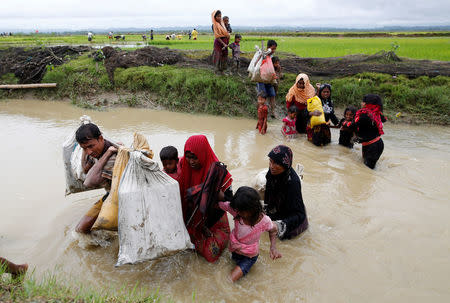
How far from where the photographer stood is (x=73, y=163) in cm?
261

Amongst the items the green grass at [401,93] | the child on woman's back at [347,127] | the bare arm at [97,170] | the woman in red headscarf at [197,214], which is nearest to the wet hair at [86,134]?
the bare arm at [97,170]

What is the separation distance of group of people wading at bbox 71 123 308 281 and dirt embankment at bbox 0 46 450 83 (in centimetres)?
646

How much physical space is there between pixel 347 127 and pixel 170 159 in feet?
11.1

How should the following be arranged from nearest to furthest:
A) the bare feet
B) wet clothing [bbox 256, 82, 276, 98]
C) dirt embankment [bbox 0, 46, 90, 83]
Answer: the bare feet
wet clothing [bbox 256, 82, 276, 98]
dirt embankment [bbox 0, 46, 90, 83]

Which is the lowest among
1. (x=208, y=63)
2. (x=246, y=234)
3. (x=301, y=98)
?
(x=246, y=234)

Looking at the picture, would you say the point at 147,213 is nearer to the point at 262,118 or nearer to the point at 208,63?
the point at 262,118

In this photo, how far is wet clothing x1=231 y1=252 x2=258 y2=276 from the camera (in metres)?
2.48

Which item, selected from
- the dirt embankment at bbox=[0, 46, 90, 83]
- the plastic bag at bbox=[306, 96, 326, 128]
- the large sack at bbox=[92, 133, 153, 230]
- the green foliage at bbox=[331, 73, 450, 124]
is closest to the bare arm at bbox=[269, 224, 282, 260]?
the large sack at bbox=[92, 133, 153, 230]

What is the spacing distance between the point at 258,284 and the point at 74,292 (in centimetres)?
139

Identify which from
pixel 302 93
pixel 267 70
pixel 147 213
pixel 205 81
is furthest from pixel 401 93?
pixel 147 213

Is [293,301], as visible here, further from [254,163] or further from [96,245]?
[254,163]

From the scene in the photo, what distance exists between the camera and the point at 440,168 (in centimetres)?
472

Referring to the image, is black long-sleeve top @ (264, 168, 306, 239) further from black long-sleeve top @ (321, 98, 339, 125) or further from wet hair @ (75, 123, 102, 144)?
black long-sleeve top @ (321, 98, 339, 125)

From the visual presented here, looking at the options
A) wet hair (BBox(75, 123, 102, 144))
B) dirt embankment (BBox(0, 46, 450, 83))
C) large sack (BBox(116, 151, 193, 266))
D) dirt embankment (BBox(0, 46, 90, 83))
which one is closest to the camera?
large sack (BBox(116, 151, 193, 266))
